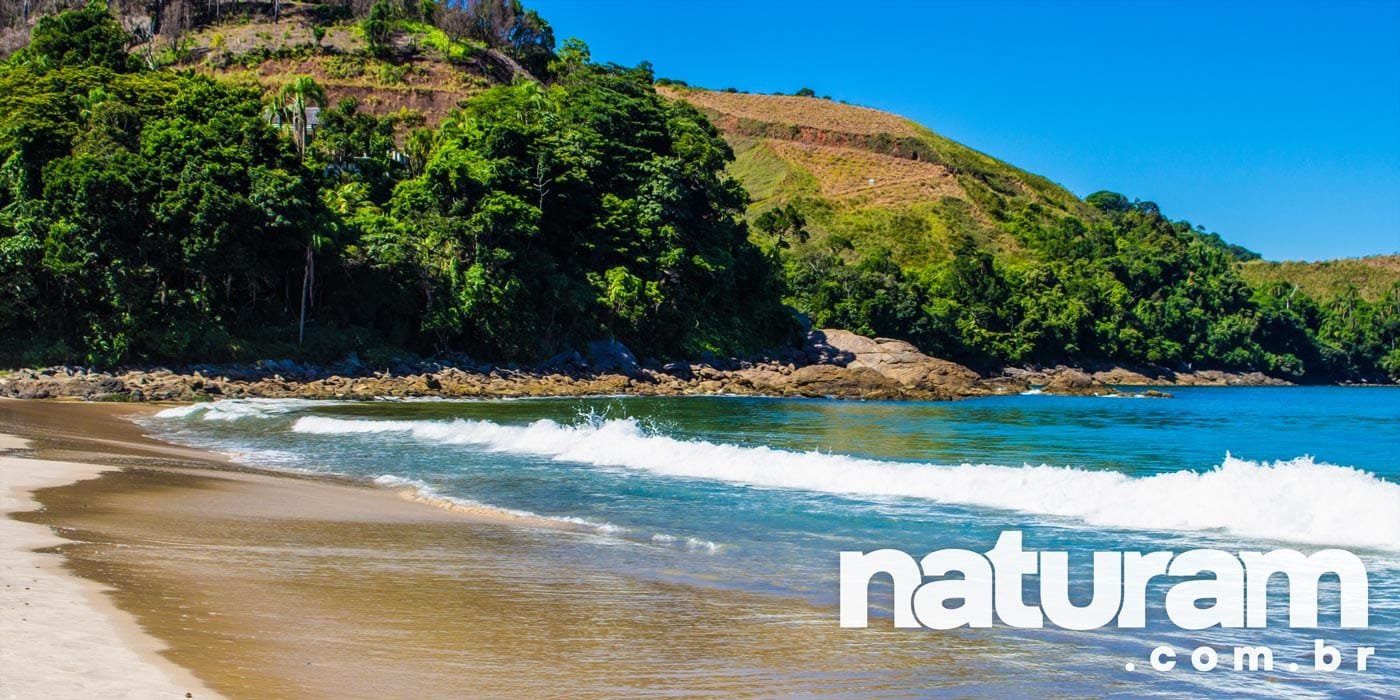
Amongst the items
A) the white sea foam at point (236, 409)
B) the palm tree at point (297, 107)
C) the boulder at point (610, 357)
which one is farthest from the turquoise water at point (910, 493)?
the palm tree at point (297, 107)

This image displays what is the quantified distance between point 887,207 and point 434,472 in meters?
101

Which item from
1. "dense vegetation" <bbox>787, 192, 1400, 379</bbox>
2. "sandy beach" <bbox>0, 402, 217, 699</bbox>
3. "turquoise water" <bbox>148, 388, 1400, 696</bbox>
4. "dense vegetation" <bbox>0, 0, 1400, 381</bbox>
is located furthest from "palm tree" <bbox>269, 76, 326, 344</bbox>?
"sandy beach" <bbox>0, 402, 217, 699</bbox>

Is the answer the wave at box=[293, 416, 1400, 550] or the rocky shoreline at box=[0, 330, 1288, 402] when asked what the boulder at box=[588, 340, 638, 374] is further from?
the wave at box=[293, 416, 1400, 550]

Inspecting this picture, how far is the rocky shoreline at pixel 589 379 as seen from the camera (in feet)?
131

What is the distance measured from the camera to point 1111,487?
1409 cm

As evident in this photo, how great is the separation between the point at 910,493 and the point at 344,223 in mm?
41094

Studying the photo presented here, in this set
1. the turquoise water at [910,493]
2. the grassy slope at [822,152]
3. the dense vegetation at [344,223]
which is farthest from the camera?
the grassy slope at [822,152]

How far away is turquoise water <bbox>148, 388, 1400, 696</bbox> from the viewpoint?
23.9ft

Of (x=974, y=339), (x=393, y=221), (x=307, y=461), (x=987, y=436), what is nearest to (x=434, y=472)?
(x=307, y=461)

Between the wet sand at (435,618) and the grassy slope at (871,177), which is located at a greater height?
the grassy slope at (871,177)

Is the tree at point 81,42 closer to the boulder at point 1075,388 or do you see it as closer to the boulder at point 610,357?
the boulder at point 610,357

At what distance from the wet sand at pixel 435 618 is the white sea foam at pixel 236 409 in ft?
67.8

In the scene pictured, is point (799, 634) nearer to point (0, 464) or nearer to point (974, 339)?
point (0, 464)

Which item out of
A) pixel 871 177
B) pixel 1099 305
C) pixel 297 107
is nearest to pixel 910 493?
pixel 297 107
